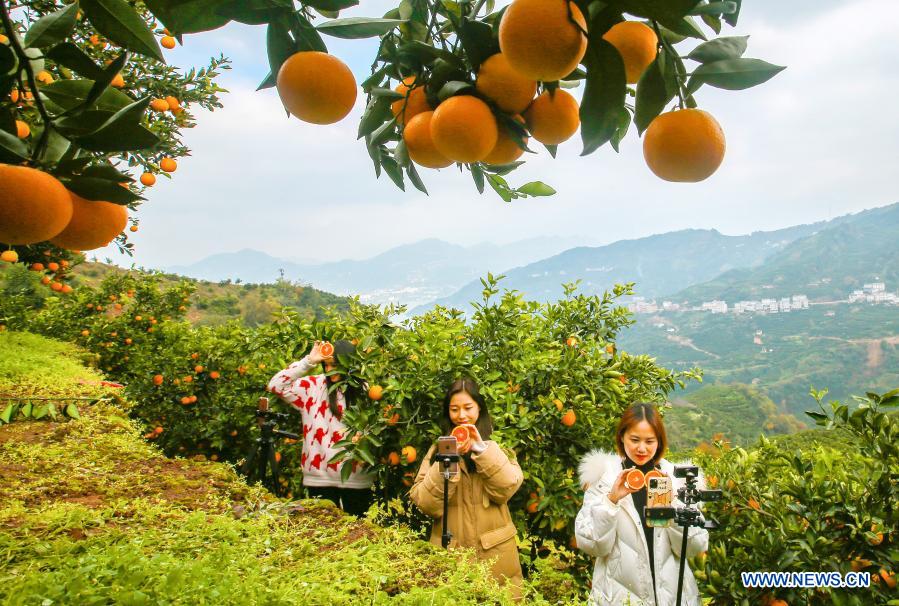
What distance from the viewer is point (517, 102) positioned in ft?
1.62

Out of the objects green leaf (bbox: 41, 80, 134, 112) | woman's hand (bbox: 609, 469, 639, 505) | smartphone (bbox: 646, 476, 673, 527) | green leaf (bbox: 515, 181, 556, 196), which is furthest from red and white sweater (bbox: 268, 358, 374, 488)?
green leaf (bbox: 41, 80, 134, 112)

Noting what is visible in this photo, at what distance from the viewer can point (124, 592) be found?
36.2 inches

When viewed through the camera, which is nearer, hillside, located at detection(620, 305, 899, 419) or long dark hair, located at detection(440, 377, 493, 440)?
long dark hair, located at detection(440, 377, 493, 440)

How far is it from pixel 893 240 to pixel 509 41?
108140mm

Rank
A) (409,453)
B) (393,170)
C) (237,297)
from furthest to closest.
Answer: (237,297), (409,453), (393,170)

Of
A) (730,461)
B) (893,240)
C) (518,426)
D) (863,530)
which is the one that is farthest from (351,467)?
(893,240)

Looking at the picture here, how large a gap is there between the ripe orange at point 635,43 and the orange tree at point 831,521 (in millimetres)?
1558

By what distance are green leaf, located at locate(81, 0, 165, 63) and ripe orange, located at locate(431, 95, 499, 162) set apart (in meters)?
0.29

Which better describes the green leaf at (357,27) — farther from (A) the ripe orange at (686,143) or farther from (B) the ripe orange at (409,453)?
(B) the ripe orange at (409,453)

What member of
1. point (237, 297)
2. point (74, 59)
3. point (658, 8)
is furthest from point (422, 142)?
point (237, 297)

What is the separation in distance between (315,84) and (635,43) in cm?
31

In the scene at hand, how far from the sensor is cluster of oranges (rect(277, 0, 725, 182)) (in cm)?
37

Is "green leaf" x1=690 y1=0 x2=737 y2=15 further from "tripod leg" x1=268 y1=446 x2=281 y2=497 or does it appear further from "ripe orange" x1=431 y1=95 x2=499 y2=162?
"tripod leg" x1=268 y1=446 x2=281 y2=497

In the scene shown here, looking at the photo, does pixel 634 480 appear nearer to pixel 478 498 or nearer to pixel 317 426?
pixel 478 498
